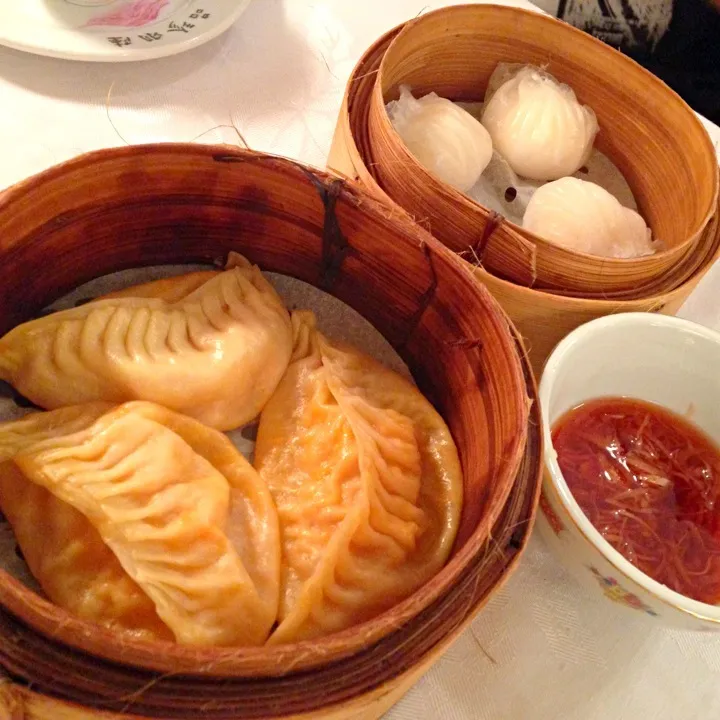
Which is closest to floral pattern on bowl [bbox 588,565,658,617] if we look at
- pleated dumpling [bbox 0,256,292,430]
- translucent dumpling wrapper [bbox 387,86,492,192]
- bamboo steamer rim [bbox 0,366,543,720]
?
bamboo steamer rim [bbox 0,366,543,720]

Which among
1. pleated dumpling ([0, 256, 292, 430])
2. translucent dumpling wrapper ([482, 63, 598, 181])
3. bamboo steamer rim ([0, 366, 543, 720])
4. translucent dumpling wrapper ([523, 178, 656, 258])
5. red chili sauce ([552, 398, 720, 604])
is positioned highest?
translucent dumpling wrapper ([482, 63, 598, 181])

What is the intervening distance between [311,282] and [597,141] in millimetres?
762

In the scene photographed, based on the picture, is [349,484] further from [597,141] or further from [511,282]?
[597,141]

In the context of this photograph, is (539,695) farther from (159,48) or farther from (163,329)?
(159,48)

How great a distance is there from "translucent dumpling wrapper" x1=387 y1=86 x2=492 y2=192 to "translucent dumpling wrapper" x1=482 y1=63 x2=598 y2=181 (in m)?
0.07

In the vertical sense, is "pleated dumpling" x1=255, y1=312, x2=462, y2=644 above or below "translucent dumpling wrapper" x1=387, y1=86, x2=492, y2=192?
below

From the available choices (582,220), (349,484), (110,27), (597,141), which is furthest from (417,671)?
(110,27)

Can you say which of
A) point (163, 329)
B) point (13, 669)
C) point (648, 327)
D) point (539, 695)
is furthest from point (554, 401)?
point (13, 669)

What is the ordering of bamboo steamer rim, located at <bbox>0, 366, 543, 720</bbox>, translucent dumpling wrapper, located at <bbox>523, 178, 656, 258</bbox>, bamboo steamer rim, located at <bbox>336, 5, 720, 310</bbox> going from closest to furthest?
bamboo steamer rim, located at <bbox>0, 366, 543, 720</bbox>
bamboo steamer rim, located at <bbox>336, 5, 720, 310</bbox>
translucent dumpling wrapper, located at <bbox>523, 178, 656, 258</bbox>

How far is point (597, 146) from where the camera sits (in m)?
1.56

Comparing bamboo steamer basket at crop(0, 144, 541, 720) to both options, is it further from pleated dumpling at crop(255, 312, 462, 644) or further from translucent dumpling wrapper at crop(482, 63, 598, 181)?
translucent dumpling wrapper at crop(482, 63, 598, 181)

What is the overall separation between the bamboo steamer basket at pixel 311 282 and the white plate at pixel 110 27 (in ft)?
1.78

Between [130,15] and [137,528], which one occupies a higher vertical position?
[130,15]

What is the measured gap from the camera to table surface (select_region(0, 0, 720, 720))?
971 mm
